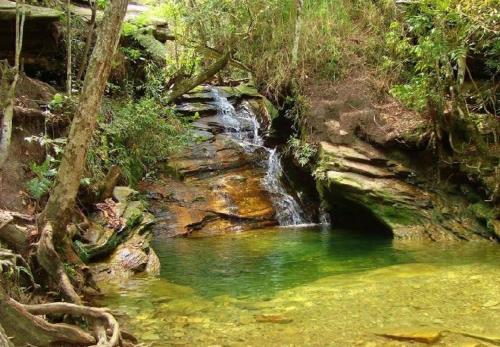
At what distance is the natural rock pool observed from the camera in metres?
4.72

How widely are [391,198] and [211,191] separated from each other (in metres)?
4.35

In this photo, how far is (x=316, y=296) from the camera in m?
6.05

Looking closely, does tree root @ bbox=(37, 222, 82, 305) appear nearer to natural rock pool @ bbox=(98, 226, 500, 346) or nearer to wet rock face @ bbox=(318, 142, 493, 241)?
natural rock pool @ bbox=(98, 226, 500, 346)

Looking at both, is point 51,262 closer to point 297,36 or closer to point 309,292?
point 309,292

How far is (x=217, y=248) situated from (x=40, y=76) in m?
4.81

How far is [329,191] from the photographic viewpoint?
11.2 m

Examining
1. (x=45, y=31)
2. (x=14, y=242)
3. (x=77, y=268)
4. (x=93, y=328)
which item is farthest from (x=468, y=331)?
(x=45, y=31)

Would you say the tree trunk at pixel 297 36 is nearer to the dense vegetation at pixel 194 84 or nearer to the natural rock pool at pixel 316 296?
the dense vegetation at pixel 194 84

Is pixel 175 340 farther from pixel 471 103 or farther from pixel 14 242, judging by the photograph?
pixel 471 103

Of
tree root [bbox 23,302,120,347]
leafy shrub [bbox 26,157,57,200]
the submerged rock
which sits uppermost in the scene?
leafy shrub [bbox 26,157,57,200]

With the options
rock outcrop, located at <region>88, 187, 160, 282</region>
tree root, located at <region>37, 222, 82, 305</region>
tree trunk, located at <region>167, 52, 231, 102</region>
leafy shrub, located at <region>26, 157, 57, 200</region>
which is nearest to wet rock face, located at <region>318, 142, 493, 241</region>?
tree trunk, located at <region>167, 52, 231, 102</region>

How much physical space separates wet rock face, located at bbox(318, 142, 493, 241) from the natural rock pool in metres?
0.73

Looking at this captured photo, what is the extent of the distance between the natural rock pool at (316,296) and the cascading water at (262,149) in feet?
10.1

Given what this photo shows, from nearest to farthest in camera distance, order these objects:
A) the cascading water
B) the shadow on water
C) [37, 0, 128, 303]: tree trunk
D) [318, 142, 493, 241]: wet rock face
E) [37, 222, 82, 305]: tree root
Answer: [37, 222, 82, 305]: tree root → [37, 0, 128, 303]: tree trunk → the shadow on water → [318, 142, 493, 241]: wet rock face → the cascading water
